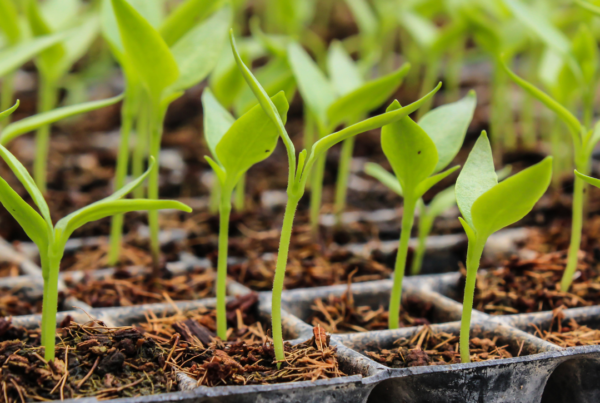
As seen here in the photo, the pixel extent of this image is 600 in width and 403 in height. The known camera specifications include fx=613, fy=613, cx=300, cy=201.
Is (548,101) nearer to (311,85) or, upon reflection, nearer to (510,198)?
(510,198)

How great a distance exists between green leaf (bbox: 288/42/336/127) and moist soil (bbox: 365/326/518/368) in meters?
0.41

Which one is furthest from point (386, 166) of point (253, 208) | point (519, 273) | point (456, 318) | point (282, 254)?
point (282, 254)

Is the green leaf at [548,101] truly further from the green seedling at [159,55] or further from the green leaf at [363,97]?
the green seedling at [159,55]

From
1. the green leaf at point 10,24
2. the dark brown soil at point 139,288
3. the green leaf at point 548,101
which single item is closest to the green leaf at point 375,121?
the green leaf at point 548,101

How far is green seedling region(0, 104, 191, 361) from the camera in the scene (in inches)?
24.5

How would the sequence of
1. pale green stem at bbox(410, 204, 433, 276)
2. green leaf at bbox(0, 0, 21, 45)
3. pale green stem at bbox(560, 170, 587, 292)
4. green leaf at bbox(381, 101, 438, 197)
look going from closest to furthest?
green leaf at bbox(381, 101, 438, 197) → pale green stem at bbox(560, 170, 587, 292) → pale green stem at bbox(410, 204, 433, 276) → green leaf at bbox(0, 0, 21, 45)

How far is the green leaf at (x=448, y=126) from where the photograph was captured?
0.81 meters

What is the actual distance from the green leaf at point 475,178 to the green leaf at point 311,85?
37cm

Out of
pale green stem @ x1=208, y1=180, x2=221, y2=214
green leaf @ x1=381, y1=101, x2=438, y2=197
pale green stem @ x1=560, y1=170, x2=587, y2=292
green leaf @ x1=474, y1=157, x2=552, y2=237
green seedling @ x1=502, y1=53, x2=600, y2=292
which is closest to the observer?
green leaf @ x1=474, y1=157, x2=552, y2=237

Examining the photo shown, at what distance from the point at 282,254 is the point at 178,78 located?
0.39 metres

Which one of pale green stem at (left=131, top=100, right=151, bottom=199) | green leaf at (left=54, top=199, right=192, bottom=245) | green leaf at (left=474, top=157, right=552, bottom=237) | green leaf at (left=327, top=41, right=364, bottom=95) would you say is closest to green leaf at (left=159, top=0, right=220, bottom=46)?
green leaf at (left=327, top=41, right=364, bottom=95)

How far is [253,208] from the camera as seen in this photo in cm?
153

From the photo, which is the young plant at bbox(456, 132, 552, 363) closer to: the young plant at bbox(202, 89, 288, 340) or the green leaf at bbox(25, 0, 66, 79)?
the young plant at bbox(202, 89, 288, 340)

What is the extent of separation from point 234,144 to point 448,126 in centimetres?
31
